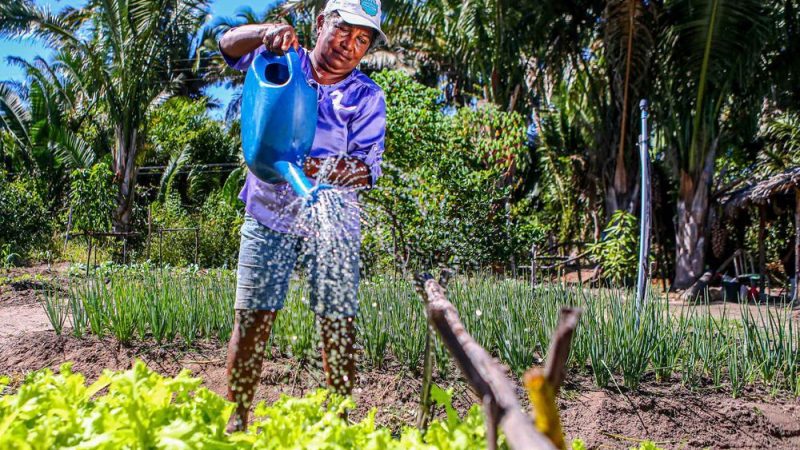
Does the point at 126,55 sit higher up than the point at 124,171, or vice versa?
the point at 126,55

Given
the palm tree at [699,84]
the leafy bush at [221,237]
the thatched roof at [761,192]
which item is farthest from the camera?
the leafy bush at [221,237]

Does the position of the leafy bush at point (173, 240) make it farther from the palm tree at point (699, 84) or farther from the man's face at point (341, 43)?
the man's face at point (341, 43)

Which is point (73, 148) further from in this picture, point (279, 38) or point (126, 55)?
point (279, 38)

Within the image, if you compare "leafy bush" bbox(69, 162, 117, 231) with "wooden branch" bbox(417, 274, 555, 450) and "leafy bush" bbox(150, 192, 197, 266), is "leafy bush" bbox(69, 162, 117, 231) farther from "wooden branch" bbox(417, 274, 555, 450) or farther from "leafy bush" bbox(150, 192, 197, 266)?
"wooden branch" bbox(417, 274, 555, 450)

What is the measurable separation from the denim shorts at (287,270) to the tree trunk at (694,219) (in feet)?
27.9

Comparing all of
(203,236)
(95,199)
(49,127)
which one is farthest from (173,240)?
(49,127)

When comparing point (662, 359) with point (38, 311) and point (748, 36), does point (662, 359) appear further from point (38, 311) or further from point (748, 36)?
point (748, 36)

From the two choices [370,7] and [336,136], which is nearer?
[370,7]

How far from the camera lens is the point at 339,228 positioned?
1.98 m

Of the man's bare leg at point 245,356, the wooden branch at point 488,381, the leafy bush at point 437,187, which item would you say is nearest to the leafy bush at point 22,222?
the leafy bush at point 437,187

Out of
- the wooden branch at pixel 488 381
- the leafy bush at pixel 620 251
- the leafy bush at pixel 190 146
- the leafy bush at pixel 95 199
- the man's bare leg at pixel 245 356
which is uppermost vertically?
the leafy bush at pixel 190 146

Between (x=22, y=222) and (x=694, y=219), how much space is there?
12.8 meters

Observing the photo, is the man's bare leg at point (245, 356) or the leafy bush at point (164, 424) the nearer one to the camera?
the leafy bush at point (164, 424)

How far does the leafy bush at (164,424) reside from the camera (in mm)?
903
